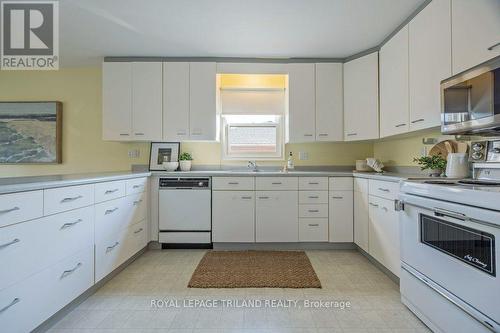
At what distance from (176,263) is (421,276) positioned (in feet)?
6.87

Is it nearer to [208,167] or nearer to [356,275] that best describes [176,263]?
[208,167]

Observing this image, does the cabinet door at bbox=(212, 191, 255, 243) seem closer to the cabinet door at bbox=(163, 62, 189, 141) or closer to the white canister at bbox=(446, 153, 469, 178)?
the cabinet door at bbox=(163, 62, 189, 141)

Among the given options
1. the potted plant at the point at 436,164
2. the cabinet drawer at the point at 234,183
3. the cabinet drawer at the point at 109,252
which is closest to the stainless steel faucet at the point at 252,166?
the cabinet drawer at the point at 234,183

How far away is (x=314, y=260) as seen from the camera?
263 centimetres

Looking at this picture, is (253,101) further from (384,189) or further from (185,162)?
(384,189)

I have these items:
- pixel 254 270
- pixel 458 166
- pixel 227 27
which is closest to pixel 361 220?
pixel 458 166

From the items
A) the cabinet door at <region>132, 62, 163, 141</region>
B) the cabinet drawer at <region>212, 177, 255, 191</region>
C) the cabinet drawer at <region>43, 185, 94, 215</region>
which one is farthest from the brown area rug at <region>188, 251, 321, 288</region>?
the cabinet door at <region>132, 62, 163, 141</region>

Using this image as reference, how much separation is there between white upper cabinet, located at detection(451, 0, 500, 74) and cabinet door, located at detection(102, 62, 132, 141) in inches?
125

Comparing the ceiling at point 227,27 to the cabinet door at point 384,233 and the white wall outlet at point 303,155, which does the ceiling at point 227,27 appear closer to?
the white wall outlet at point 303,155

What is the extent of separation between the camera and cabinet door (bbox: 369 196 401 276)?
2.06m

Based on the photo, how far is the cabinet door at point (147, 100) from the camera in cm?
309

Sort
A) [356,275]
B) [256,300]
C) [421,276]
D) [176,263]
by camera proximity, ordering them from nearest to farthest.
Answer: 1. [421,276]
2. [256,300]
3. [356,275]
4. [176,263]

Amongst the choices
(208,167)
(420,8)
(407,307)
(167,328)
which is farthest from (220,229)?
(420,8)

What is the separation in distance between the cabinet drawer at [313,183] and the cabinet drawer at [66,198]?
6.78 ft
